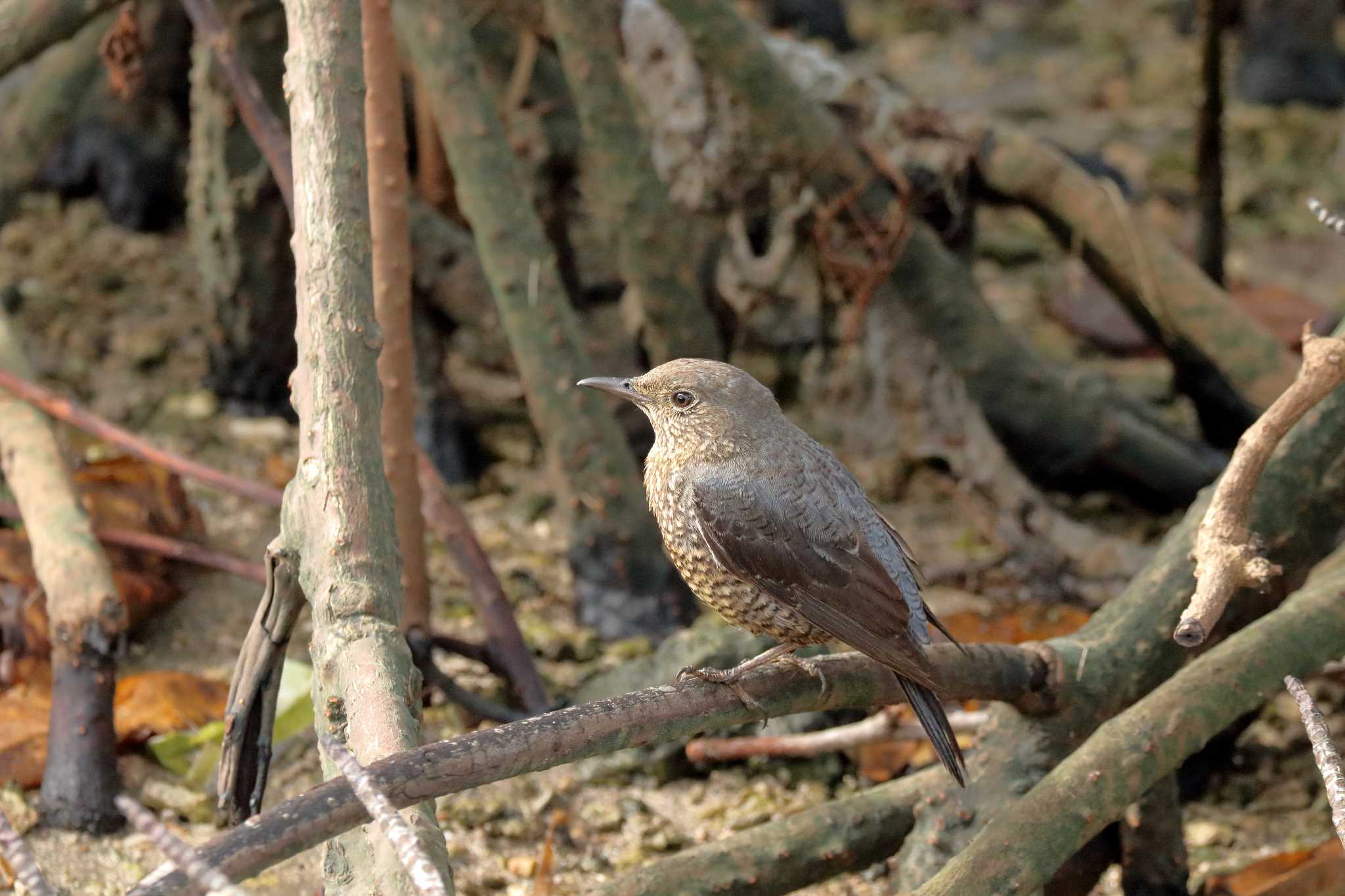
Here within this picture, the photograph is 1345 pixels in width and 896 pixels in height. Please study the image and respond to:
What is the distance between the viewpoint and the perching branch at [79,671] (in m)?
3.31

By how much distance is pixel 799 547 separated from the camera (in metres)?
2.83

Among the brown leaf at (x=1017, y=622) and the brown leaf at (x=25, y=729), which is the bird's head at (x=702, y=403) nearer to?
the brown leaf at (x=1017, y=622)

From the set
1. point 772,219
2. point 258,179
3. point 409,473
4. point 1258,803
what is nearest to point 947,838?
point 1258,803

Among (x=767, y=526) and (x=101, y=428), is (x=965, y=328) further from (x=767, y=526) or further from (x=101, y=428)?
(x=101, y=428)


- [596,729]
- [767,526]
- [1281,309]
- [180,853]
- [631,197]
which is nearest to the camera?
[180,853]

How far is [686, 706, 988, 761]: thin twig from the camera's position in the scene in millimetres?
3535

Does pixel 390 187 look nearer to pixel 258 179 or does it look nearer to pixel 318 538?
pixel 318 538

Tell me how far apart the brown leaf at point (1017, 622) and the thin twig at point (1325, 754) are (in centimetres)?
208

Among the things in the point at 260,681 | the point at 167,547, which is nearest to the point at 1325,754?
the point at 260,681

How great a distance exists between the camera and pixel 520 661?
3906 millimetres

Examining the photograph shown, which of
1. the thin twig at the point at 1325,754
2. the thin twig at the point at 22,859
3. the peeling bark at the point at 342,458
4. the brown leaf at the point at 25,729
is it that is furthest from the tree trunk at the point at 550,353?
the thin twig at the point at 22,859

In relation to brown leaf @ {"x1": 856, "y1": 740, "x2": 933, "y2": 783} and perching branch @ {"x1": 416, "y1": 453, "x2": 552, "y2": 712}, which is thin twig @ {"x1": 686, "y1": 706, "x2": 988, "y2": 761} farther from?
perching branch @ {"x1": 416, "y1": 453, "x2": 552, "y2": 712}

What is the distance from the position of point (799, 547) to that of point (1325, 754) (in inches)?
42.9

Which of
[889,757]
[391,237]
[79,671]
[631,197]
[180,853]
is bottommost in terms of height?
[889,757]
